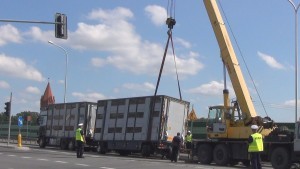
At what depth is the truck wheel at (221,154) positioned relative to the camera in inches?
986

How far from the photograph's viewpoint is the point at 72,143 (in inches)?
1431

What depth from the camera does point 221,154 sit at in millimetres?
25422

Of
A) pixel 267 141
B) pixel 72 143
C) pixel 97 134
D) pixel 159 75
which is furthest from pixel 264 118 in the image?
pixel 72 143

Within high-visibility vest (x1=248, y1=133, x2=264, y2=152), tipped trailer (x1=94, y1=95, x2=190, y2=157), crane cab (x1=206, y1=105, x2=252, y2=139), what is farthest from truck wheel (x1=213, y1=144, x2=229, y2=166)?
high-visibility vest (x1=248, y1=133, x2=264, y2=152)

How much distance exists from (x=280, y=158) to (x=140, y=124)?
9.86 m

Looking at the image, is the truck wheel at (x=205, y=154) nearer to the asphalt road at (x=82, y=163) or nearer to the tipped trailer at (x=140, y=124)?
the asphalt road at (x=82, y=163)

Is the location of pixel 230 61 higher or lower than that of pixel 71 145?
higher

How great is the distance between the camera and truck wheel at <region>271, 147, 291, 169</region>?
73.3 feet

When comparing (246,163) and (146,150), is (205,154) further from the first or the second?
(146,150)

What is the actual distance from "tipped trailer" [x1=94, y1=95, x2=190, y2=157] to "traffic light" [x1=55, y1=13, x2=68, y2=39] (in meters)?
8.94

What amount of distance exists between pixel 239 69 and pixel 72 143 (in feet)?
50.5

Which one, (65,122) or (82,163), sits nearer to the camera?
(82,163)

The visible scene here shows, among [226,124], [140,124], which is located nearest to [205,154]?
[226,124]

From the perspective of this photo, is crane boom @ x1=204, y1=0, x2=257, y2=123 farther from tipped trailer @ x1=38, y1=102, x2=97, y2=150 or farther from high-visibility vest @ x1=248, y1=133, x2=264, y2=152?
tipped trailer @ x1=38, y1=102, x2=97, y2=150
